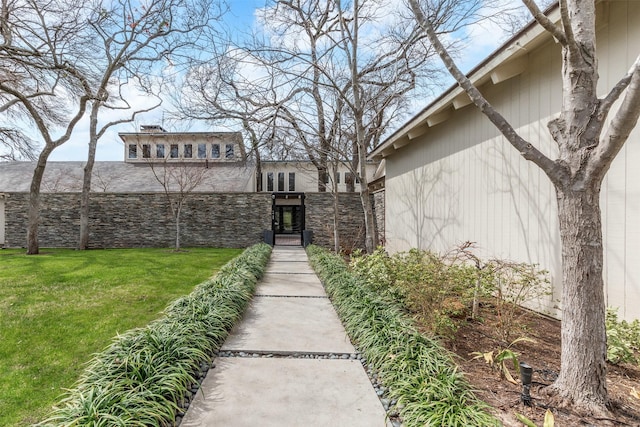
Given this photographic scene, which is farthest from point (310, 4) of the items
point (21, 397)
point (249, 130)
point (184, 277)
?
point (21, 397)

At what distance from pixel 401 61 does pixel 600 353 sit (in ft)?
27.8

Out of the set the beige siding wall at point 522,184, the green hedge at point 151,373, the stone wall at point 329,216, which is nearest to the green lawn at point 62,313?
the green hedge at point 151,373

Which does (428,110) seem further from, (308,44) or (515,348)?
(515,348)

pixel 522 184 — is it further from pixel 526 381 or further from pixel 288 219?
pixel 288 219

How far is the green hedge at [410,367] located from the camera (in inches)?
83.8

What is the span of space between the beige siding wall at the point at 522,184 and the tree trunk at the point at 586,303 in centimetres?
192

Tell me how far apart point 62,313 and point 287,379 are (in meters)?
4.25

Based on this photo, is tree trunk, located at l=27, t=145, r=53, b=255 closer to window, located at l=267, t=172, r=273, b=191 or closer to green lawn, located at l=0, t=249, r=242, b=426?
green lawn, located at l=0, t=249, r=242, b=426

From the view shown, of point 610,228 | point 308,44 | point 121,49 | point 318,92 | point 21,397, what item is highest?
point 121,49

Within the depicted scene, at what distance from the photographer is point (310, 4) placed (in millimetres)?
8172

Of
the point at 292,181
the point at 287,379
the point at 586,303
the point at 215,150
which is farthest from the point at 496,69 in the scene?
the point at 215,150

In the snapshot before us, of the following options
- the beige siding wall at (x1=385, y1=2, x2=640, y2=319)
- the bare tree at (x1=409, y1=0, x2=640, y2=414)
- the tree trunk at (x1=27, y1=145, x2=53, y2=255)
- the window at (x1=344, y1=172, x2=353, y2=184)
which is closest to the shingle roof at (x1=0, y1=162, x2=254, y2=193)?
the tree trunk at (x1=27, y1=145, x2=53, y2=255)

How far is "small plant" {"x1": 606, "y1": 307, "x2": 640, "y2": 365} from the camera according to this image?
2.97 m

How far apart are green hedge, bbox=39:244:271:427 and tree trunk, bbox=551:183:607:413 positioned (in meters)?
2.93
